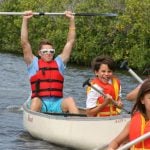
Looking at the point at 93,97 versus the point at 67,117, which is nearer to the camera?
the point at 93,97

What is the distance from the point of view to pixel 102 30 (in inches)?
1217

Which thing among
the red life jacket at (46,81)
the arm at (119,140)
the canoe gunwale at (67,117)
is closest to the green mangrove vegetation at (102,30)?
the red life jacket at (46,81)

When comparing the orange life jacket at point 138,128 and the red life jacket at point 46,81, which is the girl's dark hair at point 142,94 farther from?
the red life jacket at point 46,81

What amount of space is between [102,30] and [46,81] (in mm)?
21478

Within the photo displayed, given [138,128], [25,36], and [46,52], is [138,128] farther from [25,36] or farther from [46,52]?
[25,36]

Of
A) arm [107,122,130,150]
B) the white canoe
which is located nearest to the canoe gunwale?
the white canoe

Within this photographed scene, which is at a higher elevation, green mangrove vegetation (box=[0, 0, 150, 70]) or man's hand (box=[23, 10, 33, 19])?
man's hand (box=[23, 10, 33, 19])

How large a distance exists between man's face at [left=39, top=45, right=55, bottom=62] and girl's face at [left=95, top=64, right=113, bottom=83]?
A: 1177mm

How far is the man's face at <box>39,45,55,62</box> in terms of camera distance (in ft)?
30.4

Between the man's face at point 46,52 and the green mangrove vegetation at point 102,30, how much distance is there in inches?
692

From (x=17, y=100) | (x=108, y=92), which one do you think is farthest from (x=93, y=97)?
(x=17, y=100)

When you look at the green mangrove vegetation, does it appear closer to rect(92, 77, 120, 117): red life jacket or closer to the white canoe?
the white canoe

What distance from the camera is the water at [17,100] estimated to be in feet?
32.0

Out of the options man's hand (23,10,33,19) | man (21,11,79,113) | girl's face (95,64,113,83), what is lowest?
man (21,11,79,113)
